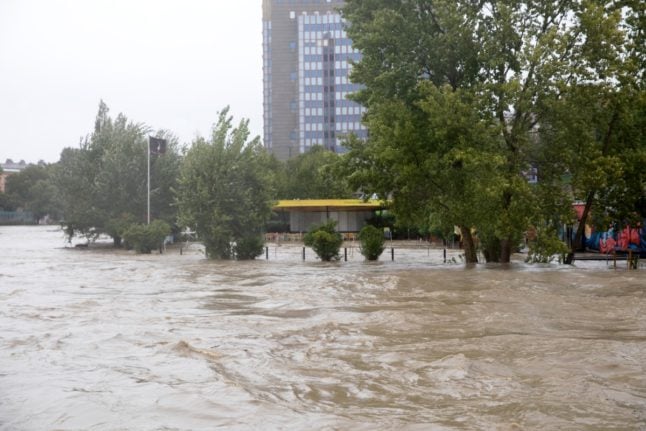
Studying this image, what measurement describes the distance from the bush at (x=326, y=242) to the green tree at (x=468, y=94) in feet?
16.4

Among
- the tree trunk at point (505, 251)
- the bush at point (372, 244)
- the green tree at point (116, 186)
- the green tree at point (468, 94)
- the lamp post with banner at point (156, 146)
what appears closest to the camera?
the green tree at point (468, 94)

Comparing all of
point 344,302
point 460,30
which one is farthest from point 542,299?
point 460,30

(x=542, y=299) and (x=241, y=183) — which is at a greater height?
(x=241, y=183)

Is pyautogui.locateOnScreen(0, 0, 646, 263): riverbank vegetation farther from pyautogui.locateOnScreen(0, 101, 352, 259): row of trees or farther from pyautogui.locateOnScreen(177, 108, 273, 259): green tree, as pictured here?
pyautogui.locateOnScreen(177, 108, 273, 259): green tree

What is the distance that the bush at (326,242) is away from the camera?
34.2 meters

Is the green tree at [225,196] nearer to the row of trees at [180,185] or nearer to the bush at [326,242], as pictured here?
the row of trees at [180,185]

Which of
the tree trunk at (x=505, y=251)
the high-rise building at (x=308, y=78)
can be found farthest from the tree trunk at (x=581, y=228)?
the high-rise building at (x=308, y=78)

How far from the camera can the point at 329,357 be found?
10.9 m

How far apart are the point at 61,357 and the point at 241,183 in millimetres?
26274

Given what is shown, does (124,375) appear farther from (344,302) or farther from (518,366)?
(344,302)

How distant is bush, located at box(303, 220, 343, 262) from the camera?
34219 millimetres

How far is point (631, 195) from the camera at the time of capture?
2711 cm

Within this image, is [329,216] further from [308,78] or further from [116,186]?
[308,78]

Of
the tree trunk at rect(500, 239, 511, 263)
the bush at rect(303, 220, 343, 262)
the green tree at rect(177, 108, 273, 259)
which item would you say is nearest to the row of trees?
the green tree at rect(177, 108, 273, 259)
